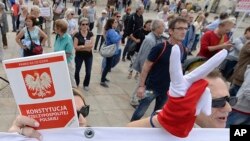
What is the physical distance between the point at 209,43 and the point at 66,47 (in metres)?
2.49

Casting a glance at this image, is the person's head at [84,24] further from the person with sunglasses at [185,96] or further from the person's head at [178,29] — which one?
the person with sunglasses at [185,96]

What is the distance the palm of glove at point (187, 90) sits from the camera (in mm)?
1542

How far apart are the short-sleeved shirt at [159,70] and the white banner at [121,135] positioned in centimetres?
258

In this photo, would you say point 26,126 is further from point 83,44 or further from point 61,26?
point 83,44

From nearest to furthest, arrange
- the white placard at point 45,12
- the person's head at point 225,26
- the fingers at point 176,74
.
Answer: the fingers at point 176,74
the person's head at point 225,26
the white placard at point 45,12

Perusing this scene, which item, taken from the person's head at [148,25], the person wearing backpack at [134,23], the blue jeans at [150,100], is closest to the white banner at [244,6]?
the person's head at [148,25]

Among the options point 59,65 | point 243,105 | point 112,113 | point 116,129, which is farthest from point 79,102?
point 112,113

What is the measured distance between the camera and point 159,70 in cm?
462

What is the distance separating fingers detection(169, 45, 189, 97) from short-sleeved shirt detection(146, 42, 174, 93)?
9.62 feet

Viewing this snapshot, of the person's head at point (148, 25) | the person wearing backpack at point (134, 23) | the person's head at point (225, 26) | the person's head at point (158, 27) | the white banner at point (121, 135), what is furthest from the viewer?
the person wearing backpack at point (134, 23)

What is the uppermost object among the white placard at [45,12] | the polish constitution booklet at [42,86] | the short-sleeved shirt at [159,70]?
the polish constitution booklet at [42,86]

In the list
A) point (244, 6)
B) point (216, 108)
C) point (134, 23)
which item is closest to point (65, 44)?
point (244, 6)

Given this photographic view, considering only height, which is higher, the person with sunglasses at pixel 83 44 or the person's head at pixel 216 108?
the person's head at pixel 216 108

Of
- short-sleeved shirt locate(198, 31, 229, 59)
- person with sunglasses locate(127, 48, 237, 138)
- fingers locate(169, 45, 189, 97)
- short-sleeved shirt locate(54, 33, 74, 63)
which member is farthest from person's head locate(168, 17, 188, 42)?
fingers locate(169, 45, 189, 97)
